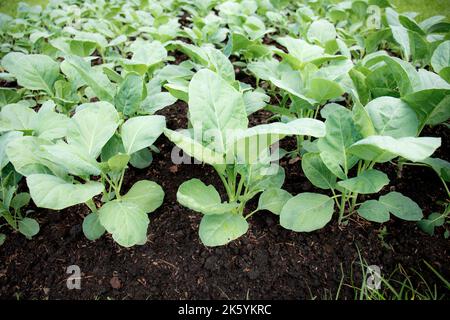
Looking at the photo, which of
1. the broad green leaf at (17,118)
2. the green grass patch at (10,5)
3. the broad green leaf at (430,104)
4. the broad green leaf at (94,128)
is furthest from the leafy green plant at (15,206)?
the green grass patch at (10,5)

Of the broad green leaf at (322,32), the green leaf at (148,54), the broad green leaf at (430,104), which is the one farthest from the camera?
the broad green leaf at (322,32)

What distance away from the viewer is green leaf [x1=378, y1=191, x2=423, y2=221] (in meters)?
1.40

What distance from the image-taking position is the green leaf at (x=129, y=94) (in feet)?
5.10

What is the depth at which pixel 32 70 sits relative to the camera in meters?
1.77

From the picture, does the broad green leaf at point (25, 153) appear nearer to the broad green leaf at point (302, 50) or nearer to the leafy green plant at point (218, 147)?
the leafy green plant at point (218, 147)

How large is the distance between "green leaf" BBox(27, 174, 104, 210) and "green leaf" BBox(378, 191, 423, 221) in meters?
1.16

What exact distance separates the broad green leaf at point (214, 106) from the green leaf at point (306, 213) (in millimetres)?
383

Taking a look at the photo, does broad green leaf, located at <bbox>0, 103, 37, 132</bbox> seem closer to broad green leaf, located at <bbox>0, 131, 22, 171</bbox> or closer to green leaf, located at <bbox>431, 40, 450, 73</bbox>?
broad green leaf, located at <bbox>0, 131, 22, 171</bbox>

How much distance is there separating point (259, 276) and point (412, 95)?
0.93 metres

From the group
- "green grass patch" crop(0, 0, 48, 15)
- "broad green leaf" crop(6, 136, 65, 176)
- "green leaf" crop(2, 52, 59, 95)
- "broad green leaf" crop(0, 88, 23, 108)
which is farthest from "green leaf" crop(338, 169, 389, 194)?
"green grass patch" crop(0, 0, 48, 15)

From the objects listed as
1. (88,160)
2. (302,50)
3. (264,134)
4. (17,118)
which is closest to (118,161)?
(88,160)

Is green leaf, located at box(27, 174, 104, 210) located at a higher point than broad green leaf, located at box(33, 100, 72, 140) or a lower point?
higher

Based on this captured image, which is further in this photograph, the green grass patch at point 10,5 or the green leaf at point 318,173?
the green grass patch at point 10,5
